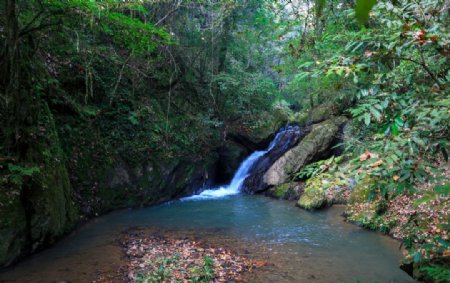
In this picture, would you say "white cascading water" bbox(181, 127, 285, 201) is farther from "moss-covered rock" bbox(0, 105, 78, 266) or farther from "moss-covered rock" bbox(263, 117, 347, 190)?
"moss-covered rock" bbox(0, 105, 78, 266)

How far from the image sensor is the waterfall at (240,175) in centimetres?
1329

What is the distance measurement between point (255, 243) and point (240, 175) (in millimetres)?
7540

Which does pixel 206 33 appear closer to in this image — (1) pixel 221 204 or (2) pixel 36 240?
(1) pixel 221 204

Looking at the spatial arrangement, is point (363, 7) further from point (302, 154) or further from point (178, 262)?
point (302, 154)

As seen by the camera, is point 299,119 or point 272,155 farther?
point 299,119

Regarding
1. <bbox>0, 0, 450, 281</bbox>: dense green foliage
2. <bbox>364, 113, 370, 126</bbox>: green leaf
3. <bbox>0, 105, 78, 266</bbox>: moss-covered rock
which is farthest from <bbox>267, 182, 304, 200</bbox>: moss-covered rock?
<bbox>364, 113, 370, 126</bbox>: green leaf

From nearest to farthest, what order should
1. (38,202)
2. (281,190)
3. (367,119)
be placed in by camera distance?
(367,119) < (38,202) < (281,190)

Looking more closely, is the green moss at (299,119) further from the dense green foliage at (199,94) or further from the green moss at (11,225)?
the green moss at (11,225)

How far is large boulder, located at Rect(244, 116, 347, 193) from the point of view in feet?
43.8

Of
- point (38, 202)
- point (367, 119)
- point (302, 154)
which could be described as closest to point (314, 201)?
point (302, 154)

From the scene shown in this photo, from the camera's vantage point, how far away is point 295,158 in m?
13.6

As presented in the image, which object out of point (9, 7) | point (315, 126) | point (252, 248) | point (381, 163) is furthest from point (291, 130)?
point (381, 163)

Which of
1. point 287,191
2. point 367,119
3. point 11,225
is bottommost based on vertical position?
point 287,191

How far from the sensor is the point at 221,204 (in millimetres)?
11367
